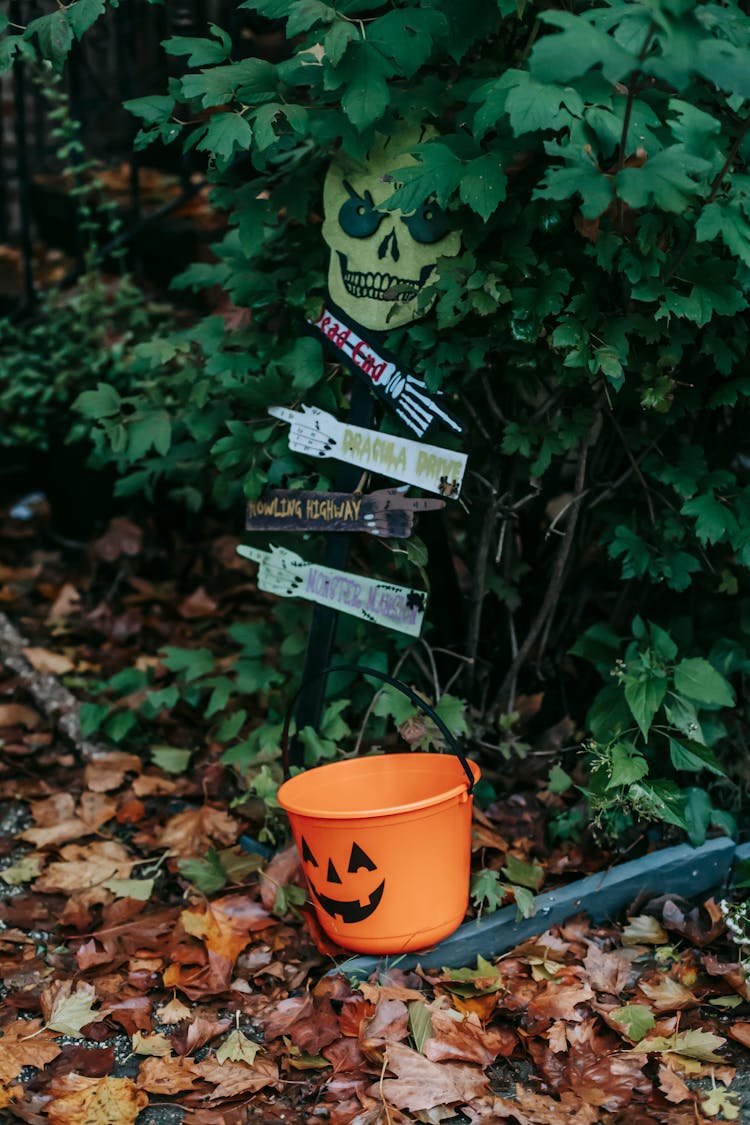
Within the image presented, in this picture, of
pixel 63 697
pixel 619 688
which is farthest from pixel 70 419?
pixel 619 688

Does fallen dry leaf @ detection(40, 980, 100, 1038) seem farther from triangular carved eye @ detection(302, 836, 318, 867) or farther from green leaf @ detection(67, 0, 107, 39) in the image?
green leaf @ detection(67, 0, 107, 39)

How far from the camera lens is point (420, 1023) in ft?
7.03

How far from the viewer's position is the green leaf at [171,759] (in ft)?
9.93

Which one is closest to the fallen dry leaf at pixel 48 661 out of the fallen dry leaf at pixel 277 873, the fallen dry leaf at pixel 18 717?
the fallen dry leaf at pixel 18 717

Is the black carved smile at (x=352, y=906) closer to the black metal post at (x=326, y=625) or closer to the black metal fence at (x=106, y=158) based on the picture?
the black metal post at (x=326, y=625)

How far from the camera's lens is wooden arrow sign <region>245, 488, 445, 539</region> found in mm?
2475

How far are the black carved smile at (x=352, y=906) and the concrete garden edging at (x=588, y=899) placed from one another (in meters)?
0.12

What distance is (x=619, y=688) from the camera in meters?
2.58

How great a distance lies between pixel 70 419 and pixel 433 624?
1.79 metres

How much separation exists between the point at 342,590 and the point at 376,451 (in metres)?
0.34

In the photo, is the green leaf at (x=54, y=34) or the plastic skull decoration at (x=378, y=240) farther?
the plastic skull decoration at (x=378, y=240)

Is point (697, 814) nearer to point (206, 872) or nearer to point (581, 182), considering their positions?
point (206, 872)

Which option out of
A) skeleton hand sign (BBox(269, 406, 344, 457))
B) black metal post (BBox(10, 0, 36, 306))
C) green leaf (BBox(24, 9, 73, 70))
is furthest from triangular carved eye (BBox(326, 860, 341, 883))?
black metal post (BBox(10, 0, 36, 306))

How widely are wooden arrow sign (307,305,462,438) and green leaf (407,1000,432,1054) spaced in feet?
3.88
